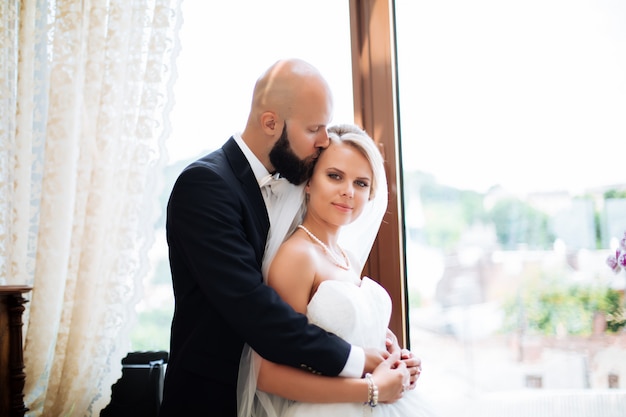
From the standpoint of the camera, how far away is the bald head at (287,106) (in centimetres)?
188

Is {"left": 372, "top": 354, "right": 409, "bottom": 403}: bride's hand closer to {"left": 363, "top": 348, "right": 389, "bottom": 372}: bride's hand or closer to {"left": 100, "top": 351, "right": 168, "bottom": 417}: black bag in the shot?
{"left": 363, "top": 348, "right": 389, "bottom": 372}: bride's hand

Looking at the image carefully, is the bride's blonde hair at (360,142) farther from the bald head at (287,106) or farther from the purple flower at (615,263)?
the purple flower at (615,263)

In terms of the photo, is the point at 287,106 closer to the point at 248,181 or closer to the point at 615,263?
the point at 248,181

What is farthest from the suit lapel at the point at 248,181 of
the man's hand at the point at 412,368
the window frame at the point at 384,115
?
the window frame at the point at 384,115

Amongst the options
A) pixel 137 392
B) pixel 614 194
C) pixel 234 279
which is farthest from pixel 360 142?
pixel 137 392

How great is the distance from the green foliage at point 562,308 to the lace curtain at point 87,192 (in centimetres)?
146

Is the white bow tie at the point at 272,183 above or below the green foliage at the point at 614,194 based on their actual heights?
above

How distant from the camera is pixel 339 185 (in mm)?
1935

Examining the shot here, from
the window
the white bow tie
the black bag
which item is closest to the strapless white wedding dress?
the white bow tie

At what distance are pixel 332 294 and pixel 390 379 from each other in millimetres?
297

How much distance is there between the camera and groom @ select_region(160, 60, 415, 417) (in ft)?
5.36

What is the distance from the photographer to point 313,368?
65.9 inches

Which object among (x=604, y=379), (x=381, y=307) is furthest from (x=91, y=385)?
(x=604, y=379)

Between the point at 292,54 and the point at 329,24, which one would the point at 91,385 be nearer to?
the point at 292,54
